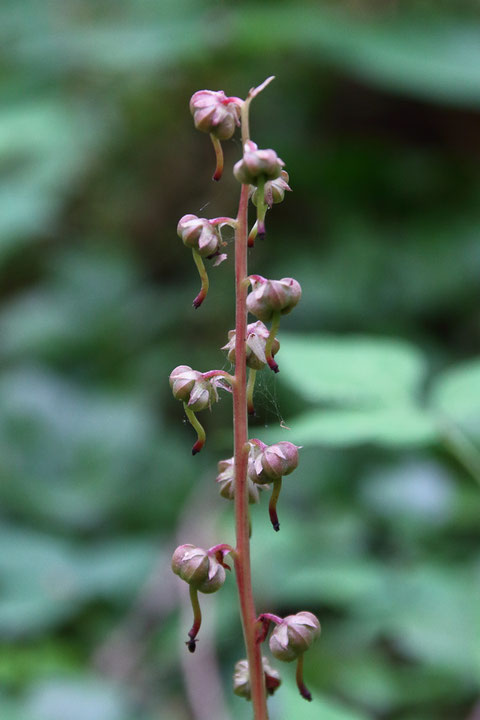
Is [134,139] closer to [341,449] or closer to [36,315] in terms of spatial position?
[36,315]

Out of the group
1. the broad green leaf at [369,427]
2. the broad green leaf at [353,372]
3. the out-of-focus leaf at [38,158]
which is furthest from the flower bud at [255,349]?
the out-of-focus leaf at [38,158]

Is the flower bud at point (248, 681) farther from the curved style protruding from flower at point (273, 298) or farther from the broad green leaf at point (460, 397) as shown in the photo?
the broad green leaf at point (460, 397)

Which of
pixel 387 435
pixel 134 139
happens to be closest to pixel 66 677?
pixel 387 435

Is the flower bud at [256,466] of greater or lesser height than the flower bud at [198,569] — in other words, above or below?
above

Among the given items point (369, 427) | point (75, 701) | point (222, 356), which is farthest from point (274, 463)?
point (222, 356)

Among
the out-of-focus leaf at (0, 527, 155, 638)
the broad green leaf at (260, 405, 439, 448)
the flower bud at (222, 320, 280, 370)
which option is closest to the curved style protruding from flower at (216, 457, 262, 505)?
the flower bud at (222, 320, 280, 370)

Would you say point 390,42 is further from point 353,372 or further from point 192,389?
point 192,389

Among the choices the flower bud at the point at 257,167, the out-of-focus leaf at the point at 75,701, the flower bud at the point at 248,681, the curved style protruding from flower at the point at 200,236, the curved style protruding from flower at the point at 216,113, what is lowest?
the out-of-focus leaf at the point at 75,701
